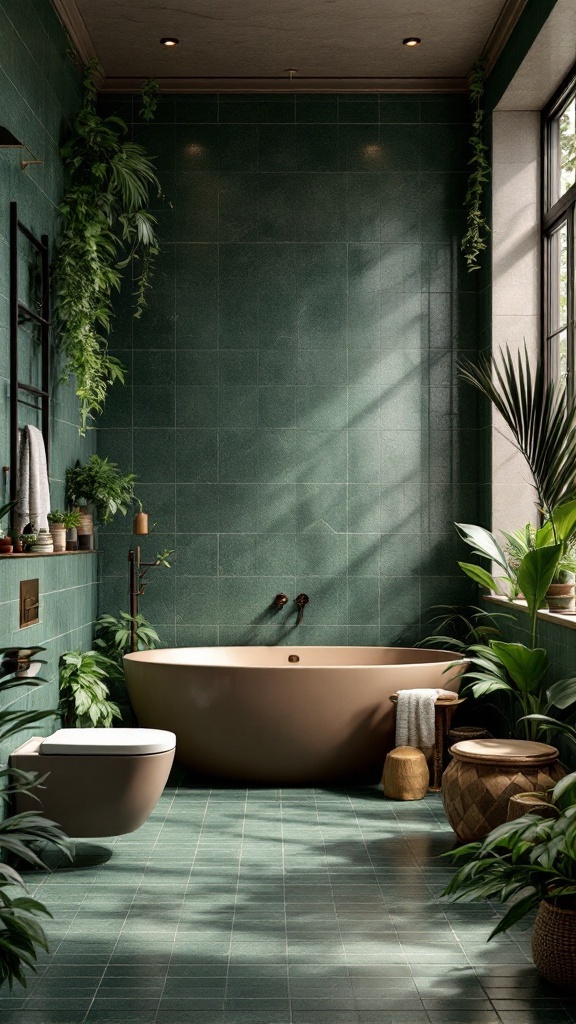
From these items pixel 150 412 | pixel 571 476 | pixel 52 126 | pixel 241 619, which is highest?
pixel 52 126

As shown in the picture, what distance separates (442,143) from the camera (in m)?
5.68

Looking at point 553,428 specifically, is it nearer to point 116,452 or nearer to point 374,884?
point 374,884

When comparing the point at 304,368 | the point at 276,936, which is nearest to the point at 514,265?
the point at 304,368

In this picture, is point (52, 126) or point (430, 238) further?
point (430, 238)

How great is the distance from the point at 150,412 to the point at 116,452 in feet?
0.94

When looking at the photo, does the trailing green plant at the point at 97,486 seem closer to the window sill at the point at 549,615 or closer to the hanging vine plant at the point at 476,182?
the window sill at the point at 549,615

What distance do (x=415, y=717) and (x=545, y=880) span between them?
76.6 inches

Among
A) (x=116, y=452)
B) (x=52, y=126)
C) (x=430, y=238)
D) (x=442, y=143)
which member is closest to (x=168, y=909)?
(x=116, y=452)

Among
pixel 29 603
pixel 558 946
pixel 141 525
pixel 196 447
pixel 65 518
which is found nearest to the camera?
pixel 558 946

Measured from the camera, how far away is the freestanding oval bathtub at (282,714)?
4.61m

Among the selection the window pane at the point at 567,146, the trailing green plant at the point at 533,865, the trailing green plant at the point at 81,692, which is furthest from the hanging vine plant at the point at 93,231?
the trailing green plant at the point at 533,865

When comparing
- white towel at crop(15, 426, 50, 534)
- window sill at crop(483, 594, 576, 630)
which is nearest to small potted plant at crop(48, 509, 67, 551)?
white towel at crop(15, 426, 50, 534)

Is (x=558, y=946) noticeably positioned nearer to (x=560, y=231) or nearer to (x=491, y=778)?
(x=491, y=778)

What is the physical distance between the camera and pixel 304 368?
5.64m
